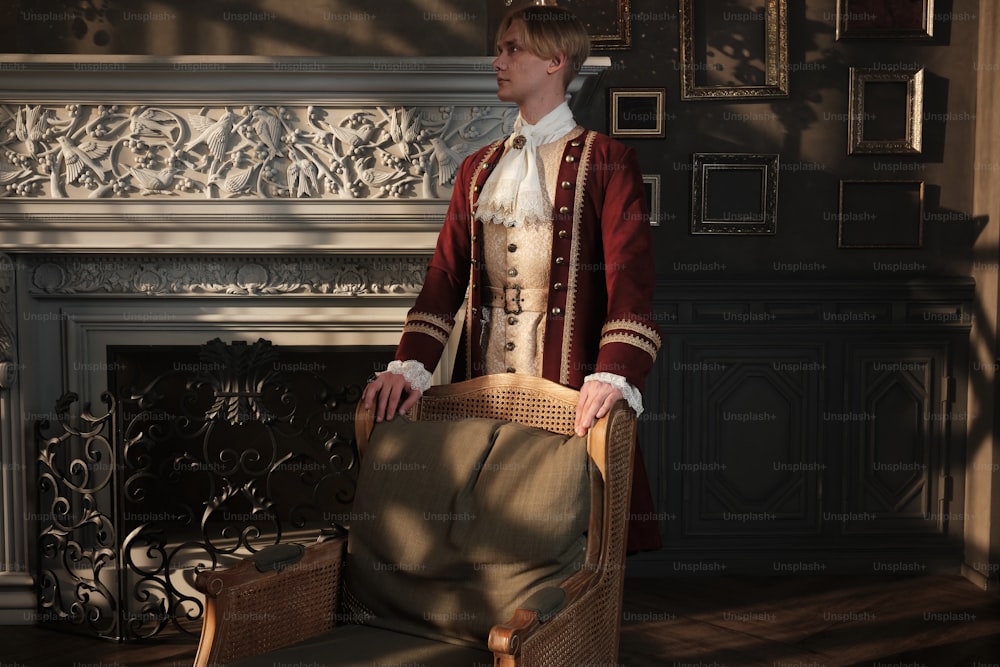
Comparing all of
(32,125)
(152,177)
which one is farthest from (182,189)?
(32,125)

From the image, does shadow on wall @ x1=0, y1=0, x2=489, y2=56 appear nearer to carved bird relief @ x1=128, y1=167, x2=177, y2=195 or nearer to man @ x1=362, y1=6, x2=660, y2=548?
carved bird relief @ x1=128, y1=167, x2=177, y2=195

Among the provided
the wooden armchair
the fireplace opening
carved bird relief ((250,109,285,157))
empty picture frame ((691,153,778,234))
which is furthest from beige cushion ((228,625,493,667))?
empty picture frame ((691,153,778,234))

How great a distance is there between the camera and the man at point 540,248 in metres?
1.88

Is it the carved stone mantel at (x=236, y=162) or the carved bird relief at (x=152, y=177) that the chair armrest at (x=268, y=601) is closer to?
the carved stone mantel at (x=236, y=162)

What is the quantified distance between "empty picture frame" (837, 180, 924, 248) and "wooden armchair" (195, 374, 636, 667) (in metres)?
2.27

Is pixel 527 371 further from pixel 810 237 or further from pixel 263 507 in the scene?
pixel 810 237

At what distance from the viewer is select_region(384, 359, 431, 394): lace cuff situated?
75.0 inches

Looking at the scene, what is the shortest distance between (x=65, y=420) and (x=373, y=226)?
1280mm

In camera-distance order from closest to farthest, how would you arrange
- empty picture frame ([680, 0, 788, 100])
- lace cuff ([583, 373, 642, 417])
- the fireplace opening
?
1. lace cuff ([583, 373, 642, 417])
2. the fireplace opening
3. empty picture frame ([680, 0, 788, 100])

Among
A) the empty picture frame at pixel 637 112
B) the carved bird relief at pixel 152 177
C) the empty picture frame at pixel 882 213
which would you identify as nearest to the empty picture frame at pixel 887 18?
the empty picture frame at pixel 882 213

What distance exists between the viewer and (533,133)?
6.61 feet

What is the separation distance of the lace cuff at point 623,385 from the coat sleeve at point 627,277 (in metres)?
0.02

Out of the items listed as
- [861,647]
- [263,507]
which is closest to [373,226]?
[263,507]

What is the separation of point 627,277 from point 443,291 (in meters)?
0.47
